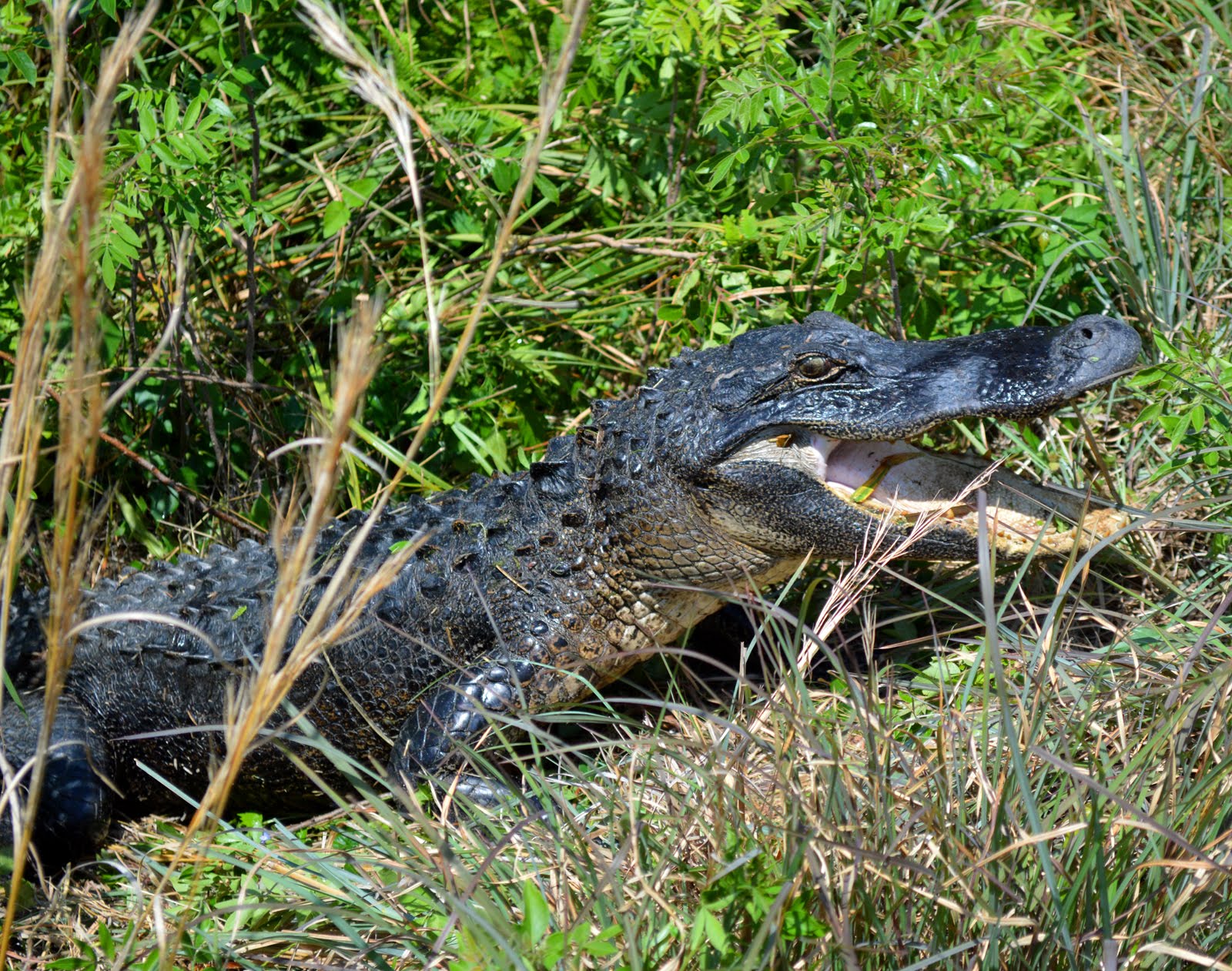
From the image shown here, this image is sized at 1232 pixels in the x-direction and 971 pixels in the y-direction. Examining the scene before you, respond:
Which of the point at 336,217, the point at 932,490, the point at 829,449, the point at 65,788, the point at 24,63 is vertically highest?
the point at 24,63

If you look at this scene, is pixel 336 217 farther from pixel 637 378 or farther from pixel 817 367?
pixel 817 367

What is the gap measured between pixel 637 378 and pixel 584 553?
1370 millimetres

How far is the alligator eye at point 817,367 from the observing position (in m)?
2.91

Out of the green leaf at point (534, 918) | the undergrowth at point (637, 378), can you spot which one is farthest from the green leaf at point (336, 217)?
the green leaf at point (534, 918)

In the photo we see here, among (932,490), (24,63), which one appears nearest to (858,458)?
(932,490)

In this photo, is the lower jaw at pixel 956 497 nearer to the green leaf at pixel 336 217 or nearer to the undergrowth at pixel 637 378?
the undergrowth at pixel 637 378

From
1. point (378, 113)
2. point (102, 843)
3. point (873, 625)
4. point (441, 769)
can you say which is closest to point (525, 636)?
point (441, 769)

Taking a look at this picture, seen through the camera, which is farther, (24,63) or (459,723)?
(24,63)

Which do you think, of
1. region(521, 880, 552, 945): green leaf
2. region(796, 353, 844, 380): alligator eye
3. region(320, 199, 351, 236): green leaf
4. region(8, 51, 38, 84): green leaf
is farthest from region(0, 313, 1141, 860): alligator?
region(8, 51, 38, 84): green leaf

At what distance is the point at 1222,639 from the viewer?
267 cm

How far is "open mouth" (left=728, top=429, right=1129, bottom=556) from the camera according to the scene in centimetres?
275

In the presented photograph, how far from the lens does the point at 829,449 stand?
298 cm

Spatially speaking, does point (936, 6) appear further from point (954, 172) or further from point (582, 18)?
point (582, 18)

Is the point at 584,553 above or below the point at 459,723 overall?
above
